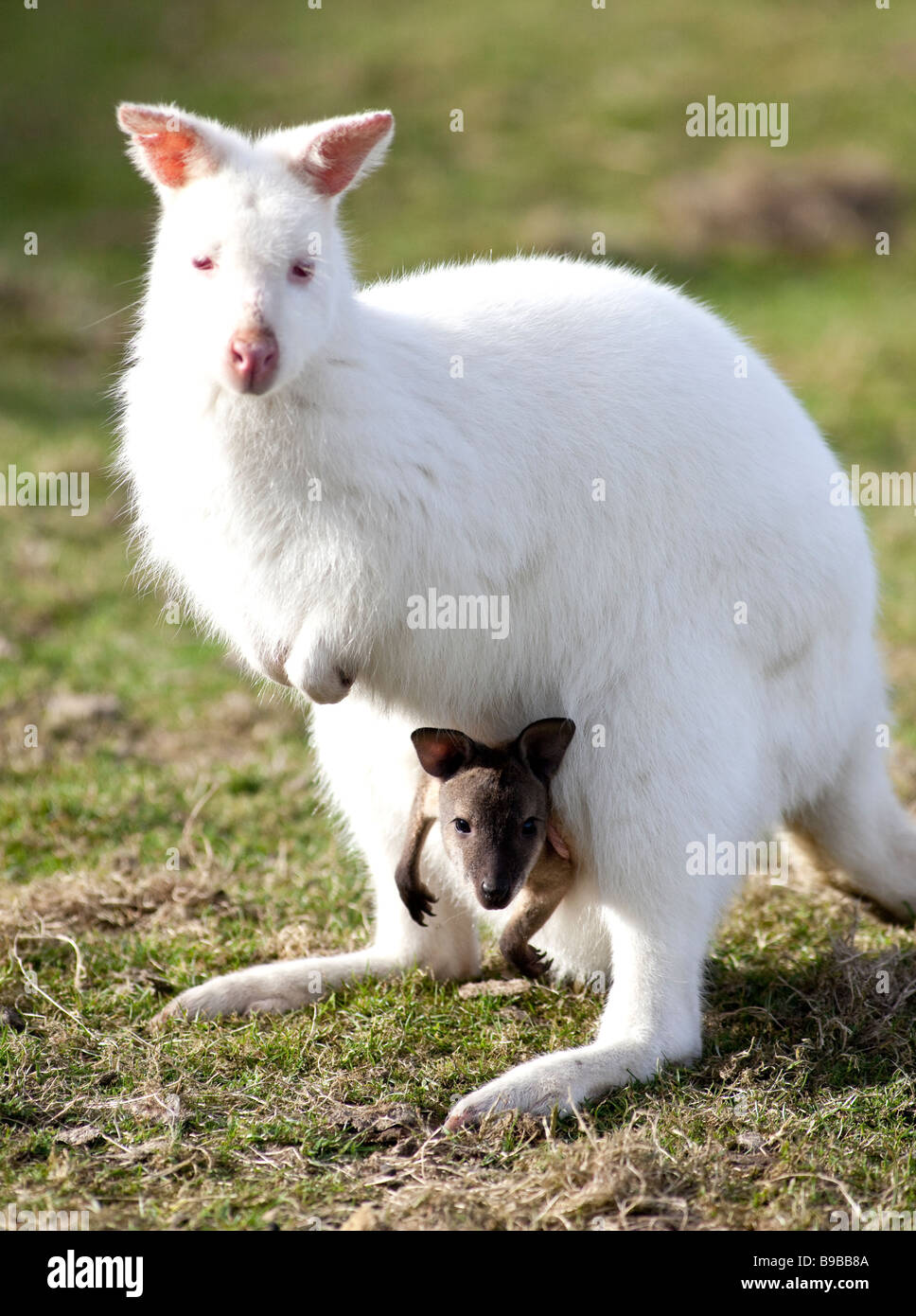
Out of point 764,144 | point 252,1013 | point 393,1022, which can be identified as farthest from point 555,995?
point 764,144

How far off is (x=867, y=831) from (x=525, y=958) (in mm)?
872

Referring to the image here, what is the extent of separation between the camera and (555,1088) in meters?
2.80

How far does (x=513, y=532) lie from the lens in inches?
112

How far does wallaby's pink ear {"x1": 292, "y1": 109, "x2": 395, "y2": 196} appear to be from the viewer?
2596 millimetres

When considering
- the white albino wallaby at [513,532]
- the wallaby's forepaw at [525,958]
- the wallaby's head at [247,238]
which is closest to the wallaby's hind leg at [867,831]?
the white albino wallaby at [513,532]

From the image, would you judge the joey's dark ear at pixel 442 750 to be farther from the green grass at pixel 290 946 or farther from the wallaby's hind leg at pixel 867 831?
the wallaby's hind leg at pixel 867 831

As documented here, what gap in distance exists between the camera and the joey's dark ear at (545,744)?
2.91 m

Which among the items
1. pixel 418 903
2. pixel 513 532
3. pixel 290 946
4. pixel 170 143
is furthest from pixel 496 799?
pixel 170 143

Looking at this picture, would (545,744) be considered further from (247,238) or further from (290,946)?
(247,238)

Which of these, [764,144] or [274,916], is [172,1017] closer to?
[274,916]

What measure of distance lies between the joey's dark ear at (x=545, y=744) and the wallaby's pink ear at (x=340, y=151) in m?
1.07

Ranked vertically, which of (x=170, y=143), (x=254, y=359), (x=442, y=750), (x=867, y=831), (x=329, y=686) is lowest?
(x=867, y=831)

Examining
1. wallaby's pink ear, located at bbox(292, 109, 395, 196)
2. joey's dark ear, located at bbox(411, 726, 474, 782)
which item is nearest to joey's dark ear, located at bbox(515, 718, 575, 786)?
joey's dark ear, located at bbox(411, 726, 474, 782)

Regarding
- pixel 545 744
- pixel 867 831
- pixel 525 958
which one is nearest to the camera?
pixel 545 744
